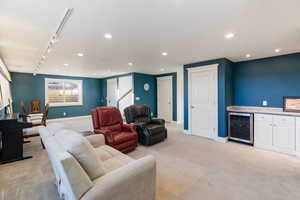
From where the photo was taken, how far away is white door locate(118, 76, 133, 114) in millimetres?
6789

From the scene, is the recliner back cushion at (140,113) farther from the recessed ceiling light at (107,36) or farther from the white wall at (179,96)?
the white wall at (179,96)

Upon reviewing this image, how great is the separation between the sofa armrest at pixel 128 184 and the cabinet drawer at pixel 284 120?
11.5 feet

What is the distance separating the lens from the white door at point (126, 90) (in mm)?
6789

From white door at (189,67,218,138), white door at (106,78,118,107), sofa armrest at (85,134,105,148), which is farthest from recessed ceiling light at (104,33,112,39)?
white door at (106,78,118,107)

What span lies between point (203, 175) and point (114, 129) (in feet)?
7.00

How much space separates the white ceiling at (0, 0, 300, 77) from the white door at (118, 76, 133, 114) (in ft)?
11.0

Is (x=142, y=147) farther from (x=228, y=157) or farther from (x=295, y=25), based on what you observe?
(x=295, y=25)

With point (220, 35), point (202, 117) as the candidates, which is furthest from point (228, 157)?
point (220, 35)

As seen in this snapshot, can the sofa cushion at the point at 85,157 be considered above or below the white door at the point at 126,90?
below

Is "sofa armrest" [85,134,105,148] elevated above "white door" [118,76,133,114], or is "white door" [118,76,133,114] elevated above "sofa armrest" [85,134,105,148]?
"white door" [118,76,133,114]

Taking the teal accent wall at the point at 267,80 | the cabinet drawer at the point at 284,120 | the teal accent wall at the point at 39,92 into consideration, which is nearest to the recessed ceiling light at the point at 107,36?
the teal accent wall at the point at 267,80

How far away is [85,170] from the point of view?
4.18ft

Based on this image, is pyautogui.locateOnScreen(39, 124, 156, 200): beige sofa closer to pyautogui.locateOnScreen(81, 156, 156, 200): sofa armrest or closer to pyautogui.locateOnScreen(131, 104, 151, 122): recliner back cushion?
pyautogui.locateOnScreen(81, 156, 156, 200): sofa armrest

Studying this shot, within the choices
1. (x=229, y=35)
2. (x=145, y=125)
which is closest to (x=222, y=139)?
(x=145, y=125)
